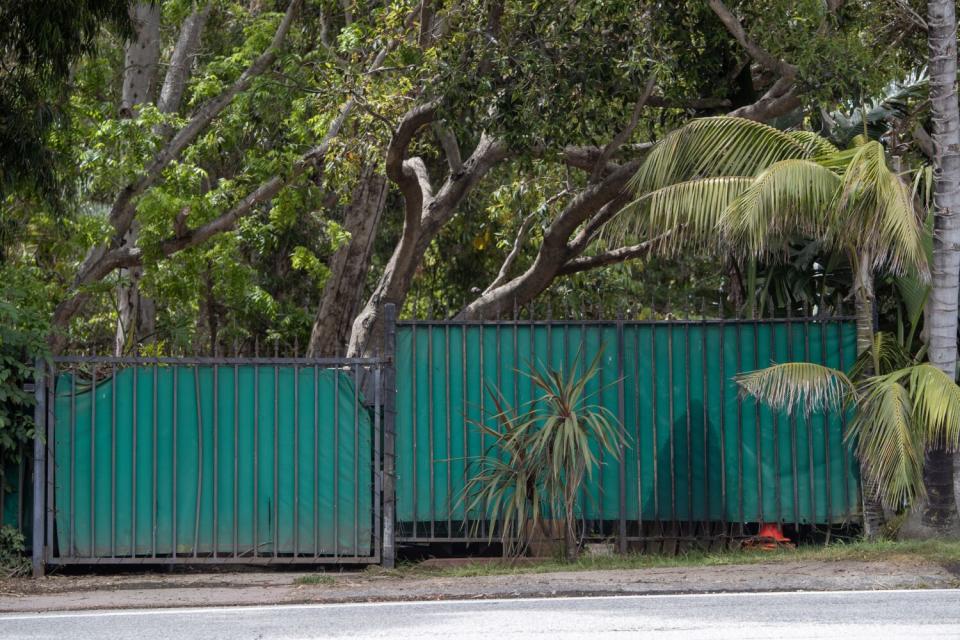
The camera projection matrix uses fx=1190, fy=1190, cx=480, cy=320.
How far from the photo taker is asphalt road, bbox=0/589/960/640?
21.8 feet

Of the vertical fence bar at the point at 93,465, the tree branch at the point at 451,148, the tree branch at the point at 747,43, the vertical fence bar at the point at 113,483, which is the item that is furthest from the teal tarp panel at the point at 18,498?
the tree branch at the point at 747,43

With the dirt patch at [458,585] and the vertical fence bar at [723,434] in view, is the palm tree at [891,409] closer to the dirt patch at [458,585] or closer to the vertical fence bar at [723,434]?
the vertical fence bar at [723,434]

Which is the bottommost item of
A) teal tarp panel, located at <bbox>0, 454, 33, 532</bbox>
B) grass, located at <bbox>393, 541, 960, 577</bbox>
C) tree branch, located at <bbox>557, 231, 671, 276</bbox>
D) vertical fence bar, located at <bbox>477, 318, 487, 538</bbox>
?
grass, located at <bbox>393, 541, 960, 577</bbox>

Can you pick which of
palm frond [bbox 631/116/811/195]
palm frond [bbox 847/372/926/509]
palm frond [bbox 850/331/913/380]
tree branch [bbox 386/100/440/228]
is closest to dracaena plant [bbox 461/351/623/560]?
palm frond [bbox 631/116/811/195]

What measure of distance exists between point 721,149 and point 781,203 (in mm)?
1025

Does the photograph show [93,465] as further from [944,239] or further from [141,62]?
[141,62]

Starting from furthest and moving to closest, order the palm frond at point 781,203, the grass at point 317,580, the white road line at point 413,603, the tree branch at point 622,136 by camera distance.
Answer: the tree branch at point 622,136, the grass at point 317,580, the palm frond at point 781,203, the white road line at point 413,603

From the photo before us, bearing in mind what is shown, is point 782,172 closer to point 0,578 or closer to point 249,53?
point 0,578

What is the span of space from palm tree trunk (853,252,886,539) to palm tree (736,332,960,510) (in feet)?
0.41

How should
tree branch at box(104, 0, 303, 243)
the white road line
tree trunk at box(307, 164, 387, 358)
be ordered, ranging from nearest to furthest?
the white road line < tree branch at box(104, 0, 303, 243) < tree trunk at box(307, 164, 387, 358)

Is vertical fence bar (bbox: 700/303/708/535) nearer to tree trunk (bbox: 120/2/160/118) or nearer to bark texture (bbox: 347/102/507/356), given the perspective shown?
bark texture (bbox: 347/102/507/356)

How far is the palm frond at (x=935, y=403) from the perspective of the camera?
28.7 feet

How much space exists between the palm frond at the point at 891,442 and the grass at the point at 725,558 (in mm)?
404

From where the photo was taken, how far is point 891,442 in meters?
8.83
